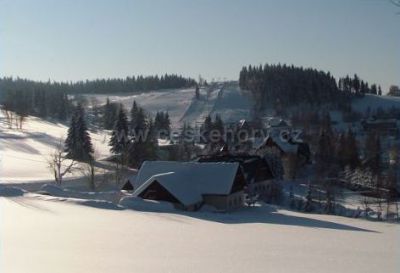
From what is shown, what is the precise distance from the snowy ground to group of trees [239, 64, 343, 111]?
11509 centimetres

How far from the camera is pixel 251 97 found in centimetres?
14275

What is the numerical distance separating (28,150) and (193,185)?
127 ft

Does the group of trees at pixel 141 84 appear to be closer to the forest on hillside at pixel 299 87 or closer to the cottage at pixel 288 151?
the forest on hillside at pixel 299 87

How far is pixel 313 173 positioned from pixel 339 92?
3317 inches

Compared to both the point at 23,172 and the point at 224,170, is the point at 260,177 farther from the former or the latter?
the point at 23,172

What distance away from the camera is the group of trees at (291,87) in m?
133

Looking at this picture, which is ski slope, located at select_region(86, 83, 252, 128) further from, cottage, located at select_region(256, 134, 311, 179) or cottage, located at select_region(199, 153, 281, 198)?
cottage, located at select_region(199, 153, 281, 198)

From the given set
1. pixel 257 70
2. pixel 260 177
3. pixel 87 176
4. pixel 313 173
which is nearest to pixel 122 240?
pixel 260 177

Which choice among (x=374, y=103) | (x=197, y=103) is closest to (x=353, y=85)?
(x=374, y=103)

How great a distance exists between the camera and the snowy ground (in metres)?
9.12

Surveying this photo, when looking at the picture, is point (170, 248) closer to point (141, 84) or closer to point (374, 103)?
point (374, 103)

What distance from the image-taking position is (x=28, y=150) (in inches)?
2488

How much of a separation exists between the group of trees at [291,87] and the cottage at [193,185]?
9664 centimetres

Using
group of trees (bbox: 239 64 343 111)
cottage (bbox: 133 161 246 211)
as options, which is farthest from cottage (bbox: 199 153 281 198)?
group of trees (bbox: 239 64 343 111)
